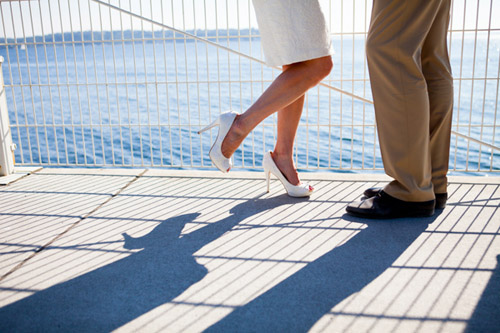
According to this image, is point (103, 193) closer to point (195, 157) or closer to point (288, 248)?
point (288, 248)

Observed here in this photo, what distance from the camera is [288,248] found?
5.01 ft

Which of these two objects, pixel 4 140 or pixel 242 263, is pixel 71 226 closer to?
pixel 242 263

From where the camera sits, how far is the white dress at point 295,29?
67.7 inches

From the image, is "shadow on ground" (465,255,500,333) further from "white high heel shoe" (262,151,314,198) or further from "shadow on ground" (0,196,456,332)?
"white high heel shoe" (262,151,314,198)

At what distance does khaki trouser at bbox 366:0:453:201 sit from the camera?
1.58 meters

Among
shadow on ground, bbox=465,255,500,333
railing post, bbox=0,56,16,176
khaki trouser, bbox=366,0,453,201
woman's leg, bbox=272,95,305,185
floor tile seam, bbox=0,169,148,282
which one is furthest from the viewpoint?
railing post, bbox=0,56,16,176

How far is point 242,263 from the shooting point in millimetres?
1424

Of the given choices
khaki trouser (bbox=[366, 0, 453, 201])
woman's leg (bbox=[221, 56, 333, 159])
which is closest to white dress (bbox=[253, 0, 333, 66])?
woman's leg (bbox=[221, 56, 333, 159])

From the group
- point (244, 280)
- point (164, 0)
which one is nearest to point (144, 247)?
point (244, 280)

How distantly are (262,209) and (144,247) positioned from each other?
1.89ft

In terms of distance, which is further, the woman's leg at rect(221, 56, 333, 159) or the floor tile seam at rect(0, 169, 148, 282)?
the woman's leg at rect(221, 56, 333, 159)

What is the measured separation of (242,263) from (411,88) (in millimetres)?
A: 868

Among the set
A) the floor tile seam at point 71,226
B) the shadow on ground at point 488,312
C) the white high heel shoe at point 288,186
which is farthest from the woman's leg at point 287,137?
the shadow on ground at point 488,312

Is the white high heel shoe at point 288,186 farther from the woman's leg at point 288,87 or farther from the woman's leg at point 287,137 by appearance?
the woman's leg at point 288,87
